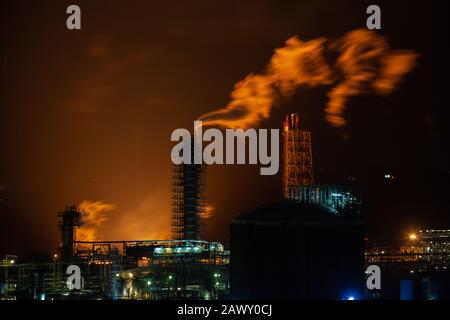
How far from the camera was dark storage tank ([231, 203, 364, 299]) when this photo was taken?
23.5 meters

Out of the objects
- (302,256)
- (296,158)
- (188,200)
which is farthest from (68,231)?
(302,256)

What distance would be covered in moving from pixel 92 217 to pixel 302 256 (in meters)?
19.8

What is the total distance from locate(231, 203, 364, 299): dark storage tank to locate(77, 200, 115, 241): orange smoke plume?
682 inches

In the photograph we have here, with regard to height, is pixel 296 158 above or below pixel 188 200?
above

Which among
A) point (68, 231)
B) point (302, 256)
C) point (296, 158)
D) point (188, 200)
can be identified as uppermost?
point (296, 158)

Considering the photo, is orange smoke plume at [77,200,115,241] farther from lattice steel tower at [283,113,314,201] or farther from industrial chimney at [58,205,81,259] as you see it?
lattice steel tower at [283,113,314,201]

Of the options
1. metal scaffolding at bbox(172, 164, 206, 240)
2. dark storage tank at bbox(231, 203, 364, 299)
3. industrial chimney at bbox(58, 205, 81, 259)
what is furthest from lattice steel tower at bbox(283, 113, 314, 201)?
industrial chimney at bbox(58, 205, 81, 259)

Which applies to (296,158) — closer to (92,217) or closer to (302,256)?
(302,256)

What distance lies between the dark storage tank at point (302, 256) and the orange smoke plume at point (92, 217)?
1733cm

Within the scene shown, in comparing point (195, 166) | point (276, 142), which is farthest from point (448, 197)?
point (195, 166)

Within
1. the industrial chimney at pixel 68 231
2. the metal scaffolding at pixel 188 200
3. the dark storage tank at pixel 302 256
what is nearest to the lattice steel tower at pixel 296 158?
the metal scaffolding at pixel 188 200

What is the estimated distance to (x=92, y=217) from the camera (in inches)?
1576

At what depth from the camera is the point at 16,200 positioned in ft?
140
